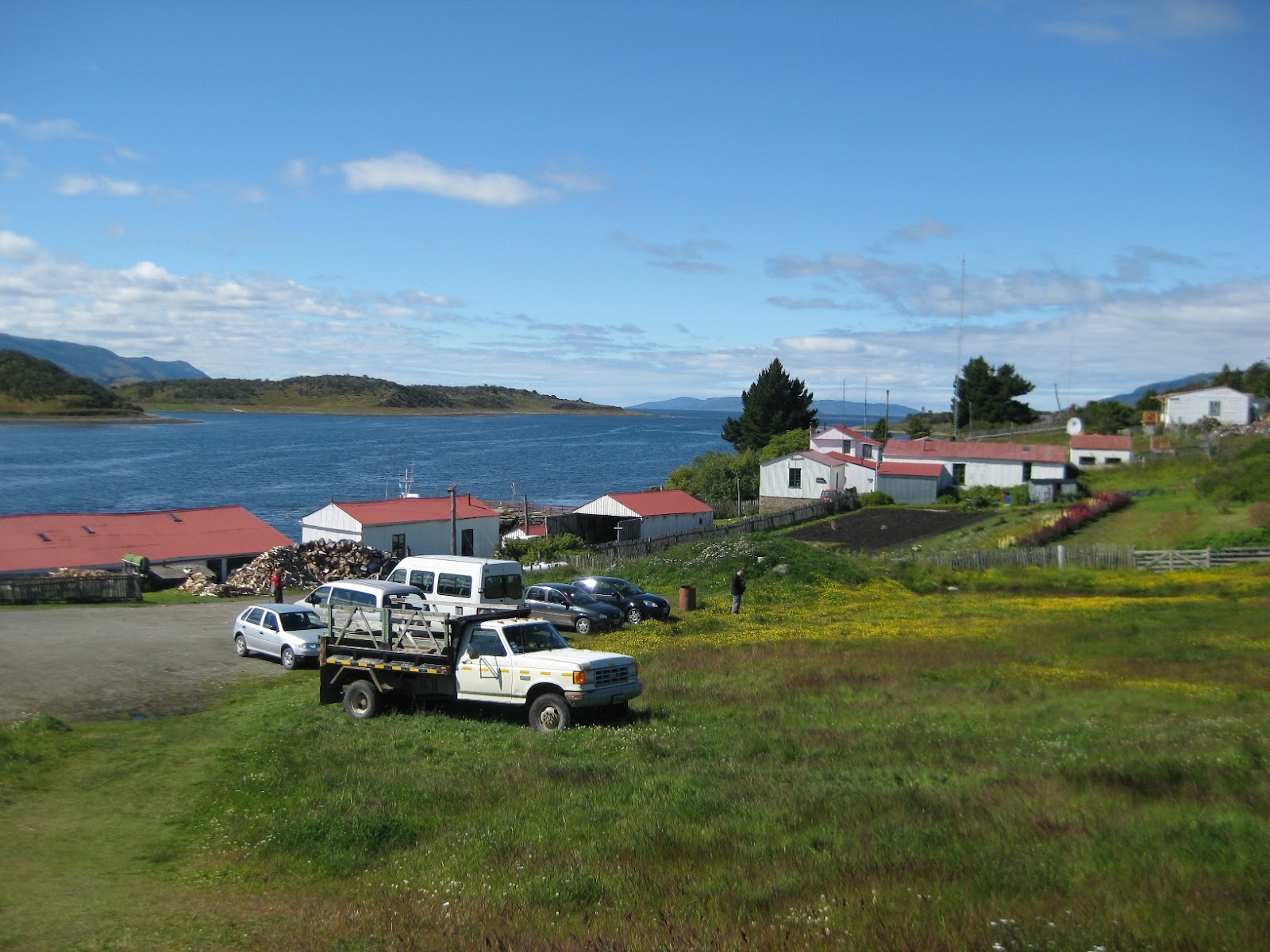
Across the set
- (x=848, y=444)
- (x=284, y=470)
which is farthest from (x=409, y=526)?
(x=284, y=470)

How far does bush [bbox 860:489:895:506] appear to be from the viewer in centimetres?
7275

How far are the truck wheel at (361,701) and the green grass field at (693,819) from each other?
0.38 m

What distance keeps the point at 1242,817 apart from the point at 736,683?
1054 cm

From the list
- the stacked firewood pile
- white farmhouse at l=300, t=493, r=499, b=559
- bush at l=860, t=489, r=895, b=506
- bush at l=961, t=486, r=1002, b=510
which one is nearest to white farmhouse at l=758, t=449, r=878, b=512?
bush at l=860, t=489, r=895, b=506

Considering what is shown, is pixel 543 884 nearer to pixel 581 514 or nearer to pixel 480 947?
pixel 480 947

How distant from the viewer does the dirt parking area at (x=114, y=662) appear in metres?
18.2

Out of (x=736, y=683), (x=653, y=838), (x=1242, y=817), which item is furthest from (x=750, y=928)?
(x=736, y=683)

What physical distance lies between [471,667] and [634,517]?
3903cm

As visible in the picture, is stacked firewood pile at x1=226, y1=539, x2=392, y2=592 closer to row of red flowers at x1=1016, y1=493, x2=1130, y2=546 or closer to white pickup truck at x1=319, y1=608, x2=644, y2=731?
white pickup truck at x1=319, y1=608, x2=644, y2=731

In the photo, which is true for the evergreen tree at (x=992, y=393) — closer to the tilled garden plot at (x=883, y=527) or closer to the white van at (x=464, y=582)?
the tilled garden plot at (x=883, y=527)

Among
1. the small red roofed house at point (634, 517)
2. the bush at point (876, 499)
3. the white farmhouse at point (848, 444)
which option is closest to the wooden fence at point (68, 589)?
the small red roofed house at point (634, 517)

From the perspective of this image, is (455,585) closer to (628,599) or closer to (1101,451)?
(628,599)

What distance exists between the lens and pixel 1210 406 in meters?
99.9

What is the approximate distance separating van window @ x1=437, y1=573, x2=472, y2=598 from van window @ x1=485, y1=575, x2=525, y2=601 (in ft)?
1.46
